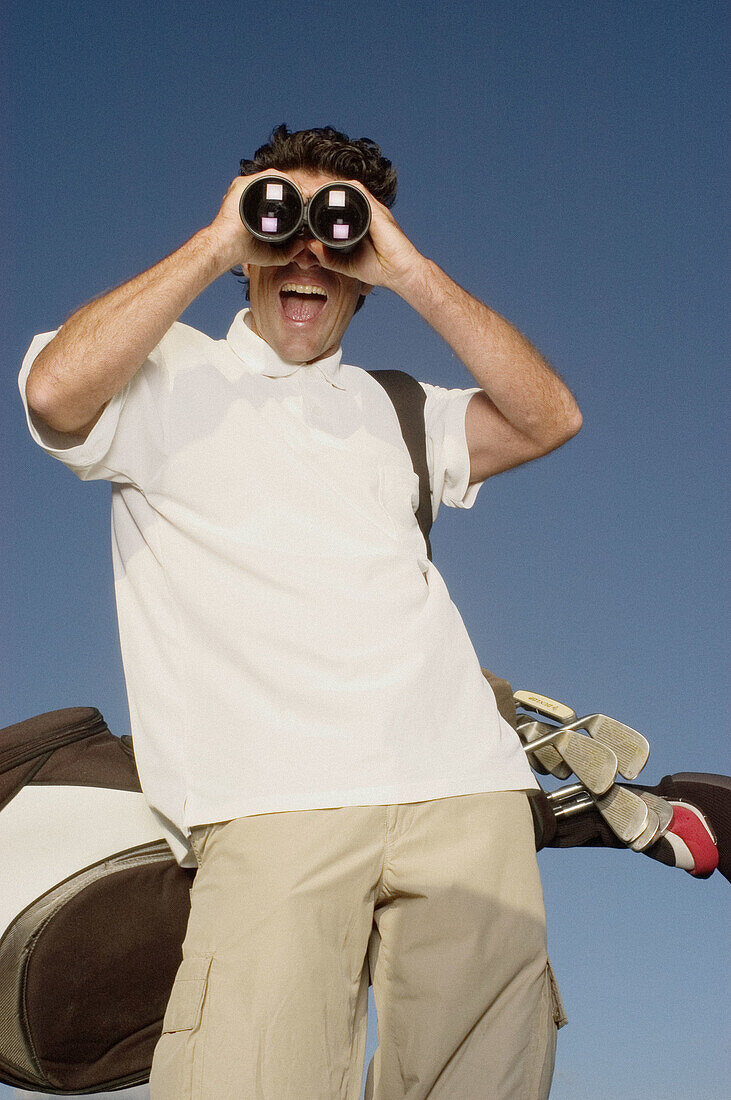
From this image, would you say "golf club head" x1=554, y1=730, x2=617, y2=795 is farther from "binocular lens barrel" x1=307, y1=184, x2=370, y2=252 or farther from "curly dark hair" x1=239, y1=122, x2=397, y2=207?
"curly dark hair" x1=239, y1=122, x2=397, y2=207

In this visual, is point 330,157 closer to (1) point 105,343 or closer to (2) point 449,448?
(2) point 449,448

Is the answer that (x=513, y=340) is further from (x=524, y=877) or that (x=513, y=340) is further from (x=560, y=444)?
(x=524, y=877)

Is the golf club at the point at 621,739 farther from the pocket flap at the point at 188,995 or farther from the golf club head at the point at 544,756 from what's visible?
the pocket flap at the point at 188,995

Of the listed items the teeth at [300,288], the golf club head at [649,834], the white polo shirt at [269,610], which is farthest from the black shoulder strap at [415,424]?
the golf club head at [649,834]

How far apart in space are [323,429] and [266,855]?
901 millimetres

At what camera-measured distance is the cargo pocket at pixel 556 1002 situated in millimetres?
1916

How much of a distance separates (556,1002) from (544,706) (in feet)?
3.25

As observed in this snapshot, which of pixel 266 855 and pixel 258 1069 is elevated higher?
pixel 266 855

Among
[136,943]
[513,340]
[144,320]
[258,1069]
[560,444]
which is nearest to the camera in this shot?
[258,1069]

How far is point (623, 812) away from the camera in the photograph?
262 centimetres

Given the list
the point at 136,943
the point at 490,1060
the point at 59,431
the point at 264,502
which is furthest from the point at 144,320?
the point at 490,1060

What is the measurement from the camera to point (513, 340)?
2209 millimetres

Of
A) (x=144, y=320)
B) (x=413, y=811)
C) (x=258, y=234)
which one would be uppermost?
(x=258, y=234)

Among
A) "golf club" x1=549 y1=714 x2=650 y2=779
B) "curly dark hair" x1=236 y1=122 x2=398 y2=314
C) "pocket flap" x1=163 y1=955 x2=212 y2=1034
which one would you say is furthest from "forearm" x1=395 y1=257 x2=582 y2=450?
"pocket flap" x1=163 y1=955 x2=212 y2=1034
